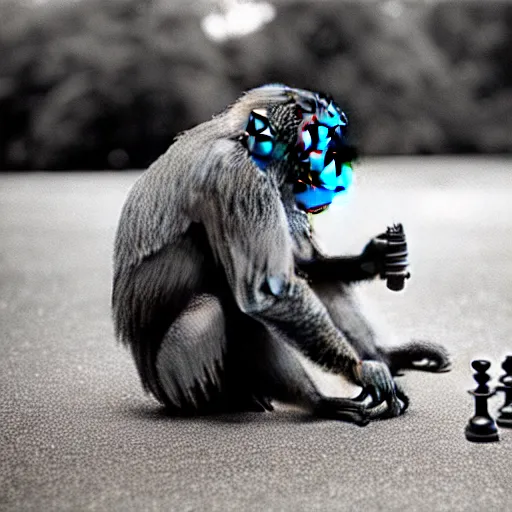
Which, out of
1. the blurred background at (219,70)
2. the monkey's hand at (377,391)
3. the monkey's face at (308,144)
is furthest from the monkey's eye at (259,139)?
the blurred background at (219,70)

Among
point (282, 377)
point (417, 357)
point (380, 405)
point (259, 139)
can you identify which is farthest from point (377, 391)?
point (259, 139)

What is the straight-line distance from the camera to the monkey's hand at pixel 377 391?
2049 millimetres

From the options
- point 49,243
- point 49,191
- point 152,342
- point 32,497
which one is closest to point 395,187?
point 49,191

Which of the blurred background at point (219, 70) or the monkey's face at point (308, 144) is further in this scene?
the blurred background at point (219, 70)

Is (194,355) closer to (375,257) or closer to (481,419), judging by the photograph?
(375,257)

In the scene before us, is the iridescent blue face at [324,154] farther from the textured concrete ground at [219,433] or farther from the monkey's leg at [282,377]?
the textured concrete ground at [219,433]

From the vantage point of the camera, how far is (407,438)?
199 cm

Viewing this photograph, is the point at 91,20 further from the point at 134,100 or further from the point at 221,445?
the point at 221,445

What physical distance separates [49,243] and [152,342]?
11.7 ft

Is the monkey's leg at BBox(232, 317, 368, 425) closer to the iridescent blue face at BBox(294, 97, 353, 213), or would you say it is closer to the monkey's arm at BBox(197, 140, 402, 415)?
the monkey's arm at BBox(197, 140, 402, 415)

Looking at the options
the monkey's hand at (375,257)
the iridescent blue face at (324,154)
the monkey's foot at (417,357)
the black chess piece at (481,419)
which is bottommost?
the monkey's foot at (417,357)

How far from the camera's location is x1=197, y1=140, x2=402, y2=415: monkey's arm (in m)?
2.00

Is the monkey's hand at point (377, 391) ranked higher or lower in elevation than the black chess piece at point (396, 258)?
lower

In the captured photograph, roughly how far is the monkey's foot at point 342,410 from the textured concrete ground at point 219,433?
3 cm
